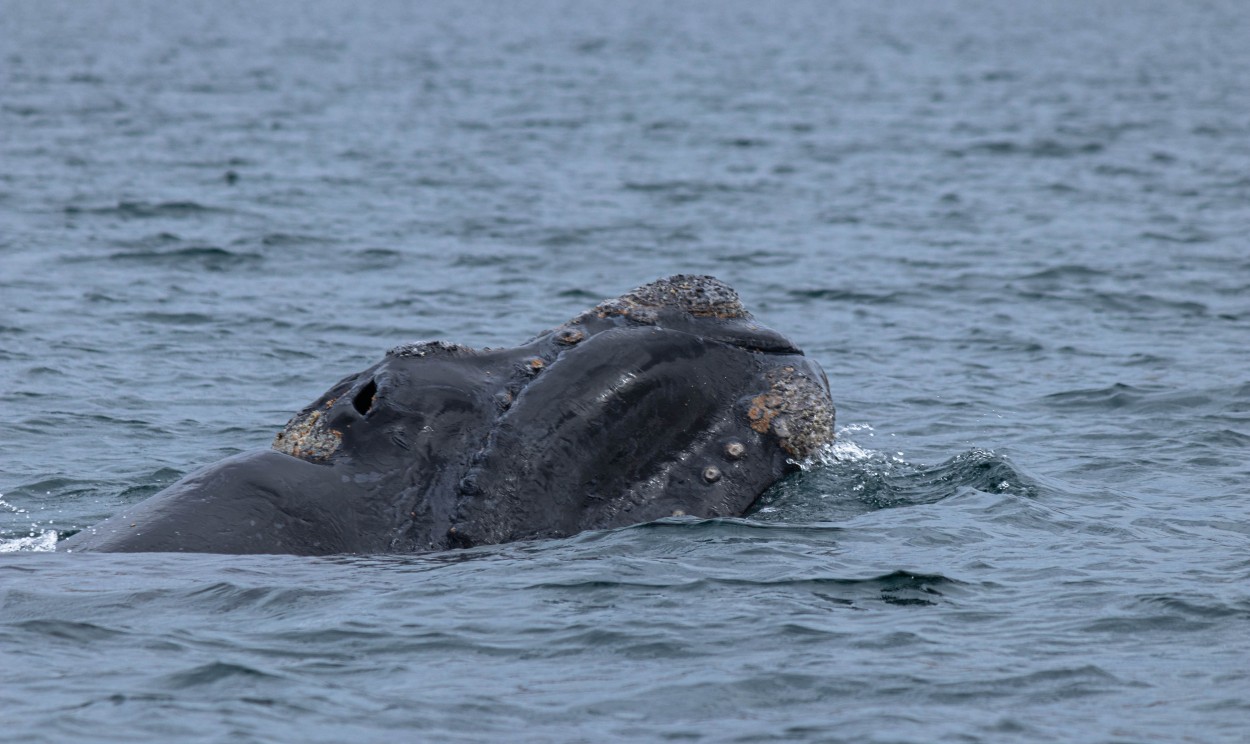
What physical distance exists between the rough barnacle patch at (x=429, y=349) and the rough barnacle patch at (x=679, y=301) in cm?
90

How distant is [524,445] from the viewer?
9109mm

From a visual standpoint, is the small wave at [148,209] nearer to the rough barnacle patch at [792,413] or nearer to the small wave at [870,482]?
the small wave at [870,482]

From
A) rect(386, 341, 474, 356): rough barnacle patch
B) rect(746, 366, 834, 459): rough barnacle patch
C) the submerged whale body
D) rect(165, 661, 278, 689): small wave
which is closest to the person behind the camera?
rect(165, 661, 278, 689): small wave

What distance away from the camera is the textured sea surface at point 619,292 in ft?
25.1

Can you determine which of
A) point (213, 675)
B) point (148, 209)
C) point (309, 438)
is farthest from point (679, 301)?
point (148, 209)

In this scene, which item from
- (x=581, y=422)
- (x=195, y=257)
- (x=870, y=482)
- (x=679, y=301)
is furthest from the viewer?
(x=195, y=257)

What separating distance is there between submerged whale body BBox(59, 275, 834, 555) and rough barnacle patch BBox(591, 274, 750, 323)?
0.04 ft

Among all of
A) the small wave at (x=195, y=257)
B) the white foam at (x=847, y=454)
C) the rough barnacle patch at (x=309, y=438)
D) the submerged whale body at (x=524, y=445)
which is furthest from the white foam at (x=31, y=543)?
the small wave at (x=195, y=257)

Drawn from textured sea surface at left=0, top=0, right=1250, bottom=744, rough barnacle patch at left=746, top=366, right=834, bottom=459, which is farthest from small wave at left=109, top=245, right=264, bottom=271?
rough barnacle patch at left=746, top=366, right=834, bottom=459

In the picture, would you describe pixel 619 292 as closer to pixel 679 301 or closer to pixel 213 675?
pixel 679 301

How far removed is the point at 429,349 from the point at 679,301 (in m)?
1.60

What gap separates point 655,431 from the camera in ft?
31.1

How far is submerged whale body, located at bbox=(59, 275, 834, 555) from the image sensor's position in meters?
8.71

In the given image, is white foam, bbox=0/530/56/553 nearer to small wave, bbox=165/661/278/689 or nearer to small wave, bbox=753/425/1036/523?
small wave, bbox=165/661/278/689
